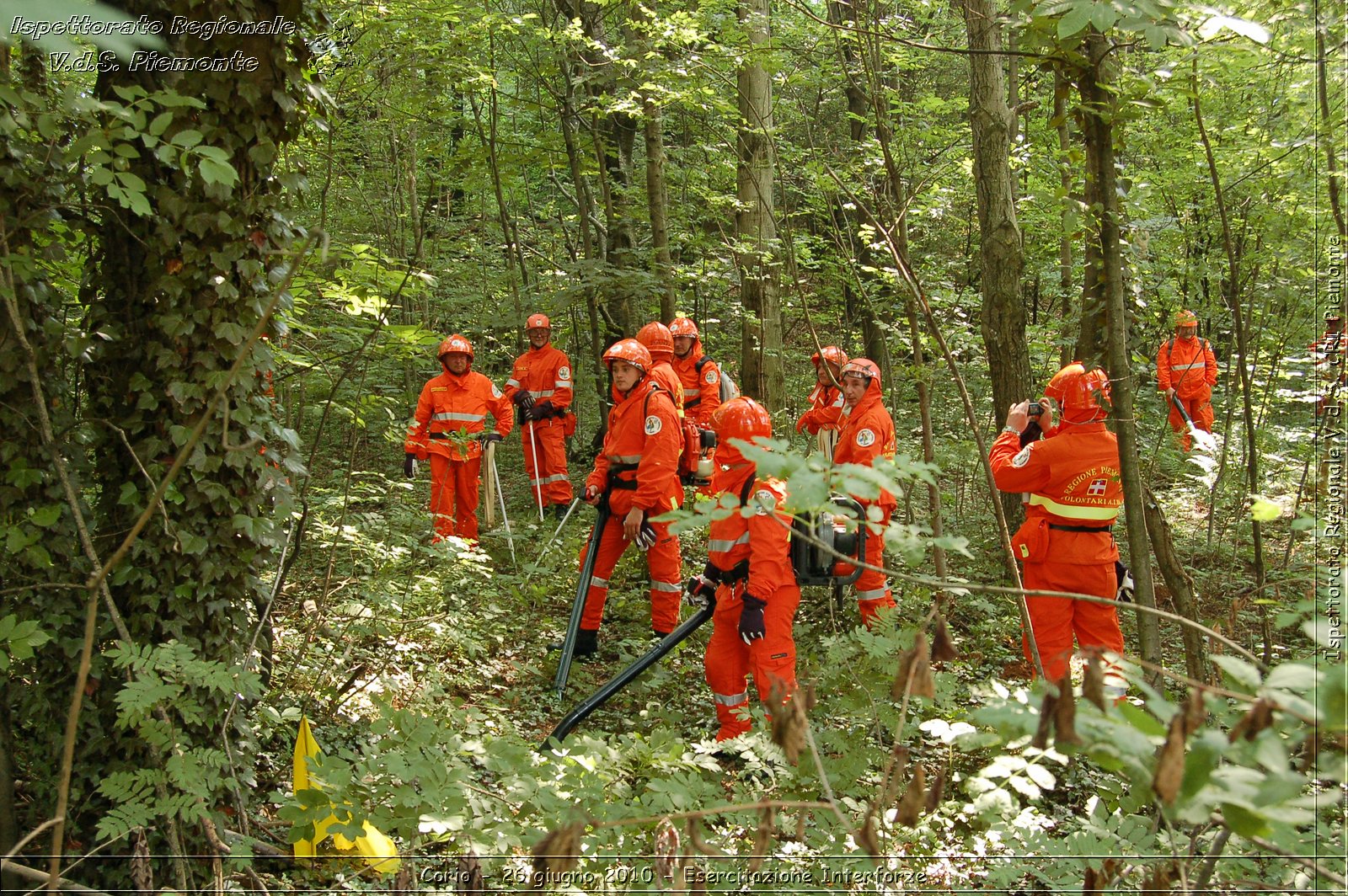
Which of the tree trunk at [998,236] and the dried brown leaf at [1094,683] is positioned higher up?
the tree trunk at [998,236]

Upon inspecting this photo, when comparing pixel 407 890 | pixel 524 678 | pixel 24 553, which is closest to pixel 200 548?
pixel 24 553

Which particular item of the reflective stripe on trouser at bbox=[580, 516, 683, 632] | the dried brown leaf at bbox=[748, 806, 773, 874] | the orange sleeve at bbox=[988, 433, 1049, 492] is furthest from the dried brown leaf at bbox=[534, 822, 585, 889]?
the reflective stripe on trouser at bbox=[580, 516, 683, 632]

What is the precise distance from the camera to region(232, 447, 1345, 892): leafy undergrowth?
1.66 metres

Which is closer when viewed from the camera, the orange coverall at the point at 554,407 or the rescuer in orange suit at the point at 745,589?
the rescuer in orange suit at the point at 745,589

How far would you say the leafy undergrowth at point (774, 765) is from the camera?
1655 millimetres

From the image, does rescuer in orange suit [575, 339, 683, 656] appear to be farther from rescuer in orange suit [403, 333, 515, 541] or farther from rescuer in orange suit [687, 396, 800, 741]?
rescuer in orange suit [403, 333, 515, 541]

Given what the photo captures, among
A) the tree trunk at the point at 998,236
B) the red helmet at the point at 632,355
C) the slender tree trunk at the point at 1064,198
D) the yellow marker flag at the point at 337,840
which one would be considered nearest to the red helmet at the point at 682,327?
the red helmet at the point at 632,355

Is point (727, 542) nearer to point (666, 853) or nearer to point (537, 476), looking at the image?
point (666, 853)

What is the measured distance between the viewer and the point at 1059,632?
5.44m

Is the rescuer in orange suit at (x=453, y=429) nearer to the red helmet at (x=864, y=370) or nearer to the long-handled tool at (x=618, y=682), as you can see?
the red helmet at (x=864, y=370)

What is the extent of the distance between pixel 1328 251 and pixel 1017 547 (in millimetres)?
2668

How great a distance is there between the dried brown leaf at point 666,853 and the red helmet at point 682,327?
7317 millimetres

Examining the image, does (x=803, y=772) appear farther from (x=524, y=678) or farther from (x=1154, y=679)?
(x=524, y=678)

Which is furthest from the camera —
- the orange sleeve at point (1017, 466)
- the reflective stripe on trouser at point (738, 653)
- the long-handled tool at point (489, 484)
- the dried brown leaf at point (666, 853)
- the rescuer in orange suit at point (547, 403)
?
the rescuer in orange suit at point (547, 403)
